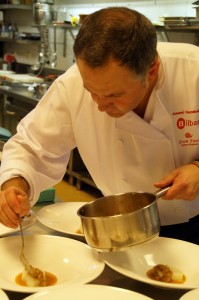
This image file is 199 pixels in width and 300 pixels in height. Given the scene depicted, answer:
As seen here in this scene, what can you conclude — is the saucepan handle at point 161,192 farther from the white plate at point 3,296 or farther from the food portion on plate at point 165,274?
the white plate at point 3,296

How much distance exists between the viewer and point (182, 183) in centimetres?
108

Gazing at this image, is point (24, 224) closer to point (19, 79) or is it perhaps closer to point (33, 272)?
point (33, 272)

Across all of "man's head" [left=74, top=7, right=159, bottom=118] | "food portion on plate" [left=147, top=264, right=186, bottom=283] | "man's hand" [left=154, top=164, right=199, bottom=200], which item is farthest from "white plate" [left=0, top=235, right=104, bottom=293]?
"man's head" [left=74, top=7, right=159, bottom=118]

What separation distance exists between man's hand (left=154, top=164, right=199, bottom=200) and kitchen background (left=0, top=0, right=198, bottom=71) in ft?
7.89

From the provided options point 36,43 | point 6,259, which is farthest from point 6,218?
point 36,43

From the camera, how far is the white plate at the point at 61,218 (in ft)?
4.12

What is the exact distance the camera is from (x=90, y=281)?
0.97m

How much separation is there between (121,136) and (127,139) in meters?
0.02

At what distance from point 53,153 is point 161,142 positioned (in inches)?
13.8

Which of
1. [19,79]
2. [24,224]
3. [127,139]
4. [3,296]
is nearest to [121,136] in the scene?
[127,139]

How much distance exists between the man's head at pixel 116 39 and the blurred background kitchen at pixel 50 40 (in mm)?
1906

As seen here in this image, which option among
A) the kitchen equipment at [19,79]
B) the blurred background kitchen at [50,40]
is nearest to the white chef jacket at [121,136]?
the blurred background kitchen at [50,40]

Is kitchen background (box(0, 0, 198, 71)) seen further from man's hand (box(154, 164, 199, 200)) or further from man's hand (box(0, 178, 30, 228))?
man's hand (box(0, 178, 30, 228))

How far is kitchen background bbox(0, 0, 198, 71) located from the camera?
347 cm
